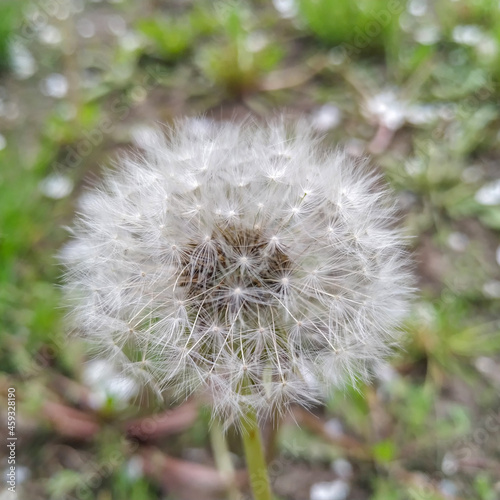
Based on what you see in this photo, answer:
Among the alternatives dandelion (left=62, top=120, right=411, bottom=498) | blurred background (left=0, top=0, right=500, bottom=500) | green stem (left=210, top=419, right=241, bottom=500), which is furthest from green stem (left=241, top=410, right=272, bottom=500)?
green stem (left=210, top=419, right=241, bottom=500)

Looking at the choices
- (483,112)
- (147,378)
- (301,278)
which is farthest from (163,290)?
(483,112)

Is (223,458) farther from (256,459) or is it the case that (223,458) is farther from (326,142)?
(326,142)

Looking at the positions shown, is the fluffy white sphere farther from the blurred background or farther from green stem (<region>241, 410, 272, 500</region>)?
the blurred background

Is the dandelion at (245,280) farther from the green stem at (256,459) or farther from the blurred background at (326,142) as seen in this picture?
the blurred background at (326,142)

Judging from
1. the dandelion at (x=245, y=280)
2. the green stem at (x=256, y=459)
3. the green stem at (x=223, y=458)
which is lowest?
the green stem at (x=223, y=458)

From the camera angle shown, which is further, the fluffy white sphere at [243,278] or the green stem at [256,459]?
the green stem at [256,459]

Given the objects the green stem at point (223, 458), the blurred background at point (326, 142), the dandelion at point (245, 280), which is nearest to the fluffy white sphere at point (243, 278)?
the dandelion at point (245, 280)
